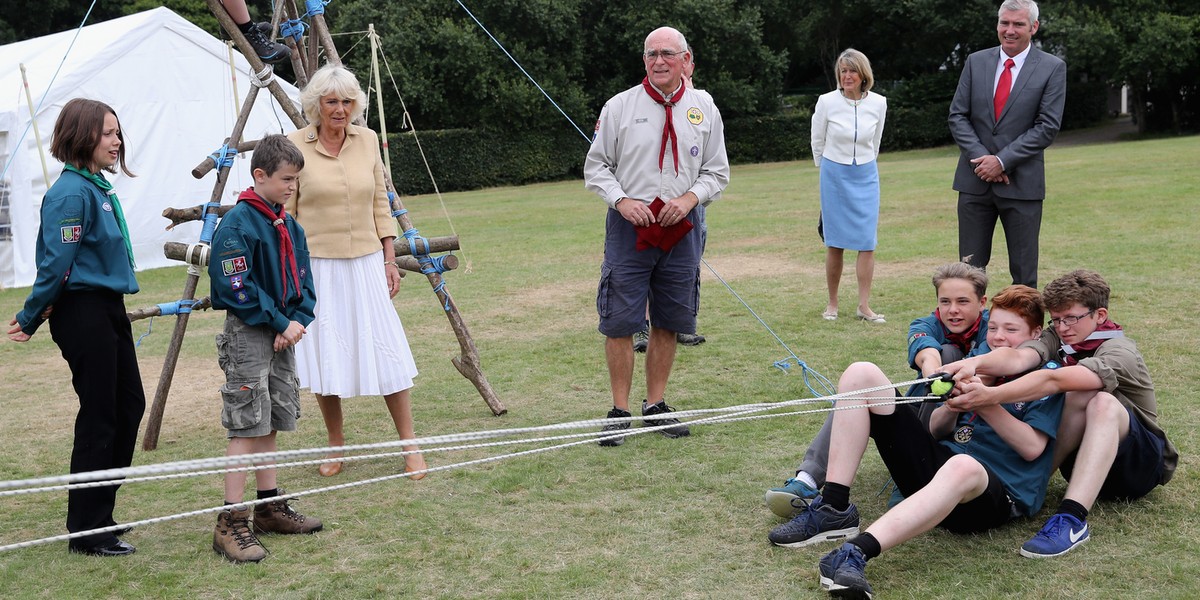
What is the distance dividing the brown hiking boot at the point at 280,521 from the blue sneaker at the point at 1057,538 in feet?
8.54

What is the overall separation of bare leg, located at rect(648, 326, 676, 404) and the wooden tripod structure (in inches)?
37.5

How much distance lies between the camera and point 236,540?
12.9ft

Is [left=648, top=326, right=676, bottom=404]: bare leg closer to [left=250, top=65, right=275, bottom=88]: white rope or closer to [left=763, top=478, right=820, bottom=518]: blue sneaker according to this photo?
[left=763, top=478, right=820, bottom=518]: blue sneaker

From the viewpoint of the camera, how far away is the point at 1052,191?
643 inches

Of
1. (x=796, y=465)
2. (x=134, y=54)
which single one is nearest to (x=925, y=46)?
(x=134, y=54)

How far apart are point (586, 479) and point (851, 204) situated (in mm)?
4018

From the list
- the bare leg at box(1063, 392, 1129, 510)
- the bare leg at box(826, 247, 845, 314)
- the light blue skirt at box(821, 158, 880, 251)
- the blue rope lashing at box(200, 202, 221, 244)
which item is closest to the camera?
the bare leg at box(1063, 392, 1129, 510)

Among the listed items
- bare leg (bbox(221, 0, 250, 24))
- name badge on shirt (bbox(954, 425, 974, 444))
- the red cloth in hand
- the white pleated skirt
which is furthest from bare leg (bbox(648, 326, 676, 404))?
bare leg (bbox(221, 0, 250, 24))

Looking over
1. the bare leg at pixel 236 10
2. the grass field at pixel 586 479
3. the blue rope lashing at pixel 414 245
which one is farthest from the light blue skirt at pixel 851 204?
the bare leg at pixel 236 10

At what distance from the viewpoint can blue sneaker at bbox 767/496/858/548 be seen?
12.3 feet

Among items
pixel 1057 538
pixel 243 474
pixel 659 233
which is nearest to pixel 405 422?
pixel 243 474

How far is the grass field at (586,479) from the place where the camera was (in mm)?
3584

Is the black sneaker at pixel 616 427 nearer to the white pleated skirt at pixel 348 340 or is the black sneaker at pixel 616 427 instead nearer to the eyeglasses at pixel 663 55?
the white pleated skirt at pixel 348 340

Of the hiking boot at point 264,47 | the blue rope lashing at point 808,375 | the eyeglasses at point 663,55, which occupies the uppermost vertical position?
the hiking boot at point 264,47
